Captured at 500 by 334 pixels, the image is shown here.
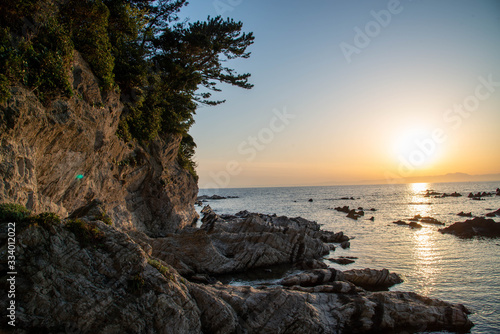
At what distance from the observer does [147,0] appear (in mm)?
24000

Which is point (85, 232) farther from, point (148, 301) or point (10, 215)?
point (148, 301)

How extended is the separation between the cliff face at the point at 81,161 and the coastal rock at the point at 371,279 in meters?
17.4

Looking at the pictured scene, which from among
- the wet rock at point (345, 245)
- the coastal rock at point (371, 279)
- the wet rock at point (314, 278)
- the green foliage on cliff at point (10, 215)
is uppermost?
the green foliage on cliff at point (10, 215)

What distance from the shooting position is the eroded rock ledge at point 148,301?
681cm

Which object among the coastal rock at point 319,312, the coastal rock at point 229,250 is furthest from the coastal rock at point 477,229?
the coastal rock at point 319,312

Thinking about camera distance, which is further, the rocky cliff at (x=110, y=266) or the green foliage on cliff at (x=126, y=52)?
the green foliage on cliff at (x=126, y=52)

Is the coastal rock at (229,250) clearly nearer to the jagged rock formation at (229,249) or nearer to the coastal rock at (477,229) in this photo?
the jagged rock formation at (229,249)

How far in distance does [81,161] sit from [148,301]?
11.3 meters

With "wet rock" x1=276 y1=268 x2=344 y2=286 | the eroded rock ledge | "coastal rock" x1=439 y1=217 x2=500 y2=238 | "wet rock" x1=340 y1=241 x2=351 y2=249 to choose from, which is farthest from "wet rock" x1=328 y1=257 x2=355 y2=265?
"coastal rock" x1=439 y1=217 x2=500 y2=238

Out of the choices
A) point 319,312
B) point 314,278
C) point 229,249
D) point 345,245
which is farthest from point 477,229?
point 319,312

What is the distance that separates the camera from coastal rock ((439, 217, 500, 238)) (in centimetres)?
2954

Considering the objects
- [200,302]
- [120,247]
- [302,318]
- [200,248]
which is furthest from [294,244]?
[120,247]

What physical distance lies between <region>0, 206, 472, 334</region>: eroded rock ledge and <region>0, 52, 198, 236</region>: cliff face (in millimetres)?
3586

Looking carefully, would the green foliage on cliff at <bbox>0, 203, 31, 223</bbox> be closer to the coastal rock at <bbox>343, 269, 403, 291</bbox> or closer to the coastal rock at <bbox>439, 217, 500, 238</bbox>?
the coastal rock at <bbox>343, 269, 403, 291</bbox>
